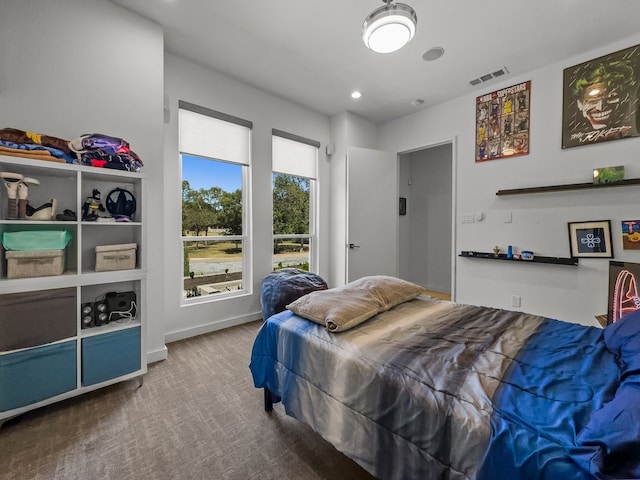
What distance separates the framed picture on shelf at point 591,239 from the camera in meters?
2.63

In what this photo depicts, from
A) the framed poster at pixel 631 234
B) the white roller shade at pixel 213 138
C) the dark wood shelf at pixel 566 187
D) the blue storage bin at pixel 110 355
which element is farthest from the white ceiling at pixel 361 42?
the blue storage bin at pixel 110 355

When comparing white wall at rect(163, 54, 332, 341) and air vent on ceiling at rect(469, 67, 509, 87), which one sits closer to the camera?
white wall at rect(163, 54, 332, 341)

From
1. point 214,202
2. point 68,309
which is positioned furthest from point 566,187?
point 68,309

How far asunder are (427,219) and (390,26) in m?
3.92

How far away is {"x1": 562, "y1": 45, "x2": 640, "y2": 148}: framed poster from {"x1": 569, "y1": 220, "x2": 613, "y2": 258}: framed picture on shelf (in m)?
0.81

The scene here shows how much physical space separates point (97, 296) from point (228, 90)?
101 inches

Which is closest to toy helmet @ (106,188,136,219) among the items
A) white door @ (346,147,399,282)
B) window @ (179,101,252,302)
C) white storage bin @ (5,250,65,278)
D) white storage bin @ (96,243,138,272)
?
white storage bin @ (96,243,138,272)

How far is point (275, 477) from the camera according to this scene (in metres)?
1.35

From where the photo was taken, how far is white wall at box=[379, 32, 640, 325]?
105 inches

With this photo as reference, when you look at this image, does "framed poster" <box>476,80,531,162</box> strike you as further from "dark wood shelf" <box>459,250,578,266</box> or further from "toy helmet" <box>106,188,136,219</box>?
"toy helmet" <box>106,188,136,219</box>

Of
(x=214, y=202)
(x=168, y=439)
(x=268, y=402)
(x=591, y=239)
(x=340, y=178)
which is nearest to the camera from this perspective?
(x=168, y=439)

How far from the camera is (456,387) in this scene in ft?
3.35

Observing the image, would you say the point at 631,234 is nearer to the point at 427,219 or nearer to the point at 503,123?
the point at 503,123

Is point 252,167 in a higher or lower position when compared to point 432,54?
lower
